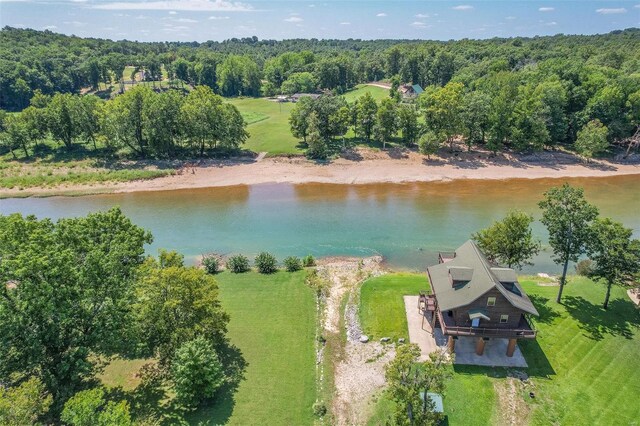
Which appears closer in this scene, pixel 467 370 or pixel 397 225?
pixel 467 370

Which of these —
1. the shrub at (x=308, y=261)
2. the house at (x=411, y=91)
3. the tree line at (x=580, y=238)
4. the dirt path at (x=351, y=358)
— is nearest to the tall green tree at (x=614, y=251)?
the tree line at (x=580, y=238)

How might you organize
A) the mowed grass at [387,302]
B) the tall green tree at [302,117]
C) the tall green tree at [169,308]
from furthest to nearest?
1. the tall green tree at [302,117]
2. the mowed grass at [387,302]
3. the tall green tree at [169,308]

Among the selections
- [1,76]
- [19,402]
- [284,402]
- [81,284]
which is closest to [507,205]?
[284,402]

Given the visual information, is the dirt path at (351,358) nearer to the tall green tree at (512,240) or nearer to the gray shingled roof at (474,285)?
the gray shingled roof at (474,285)

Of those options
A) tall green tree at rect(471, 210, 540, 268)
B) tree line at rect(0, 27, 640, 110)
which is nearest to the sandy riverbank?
tall green tree at rect(471, 210, 540, 268)

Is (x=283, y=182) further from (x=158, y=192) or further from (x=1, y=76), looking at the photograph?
(x=1, y=76)

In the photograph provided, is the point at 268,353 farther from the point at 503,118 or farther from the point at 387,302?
the point at 503,118
